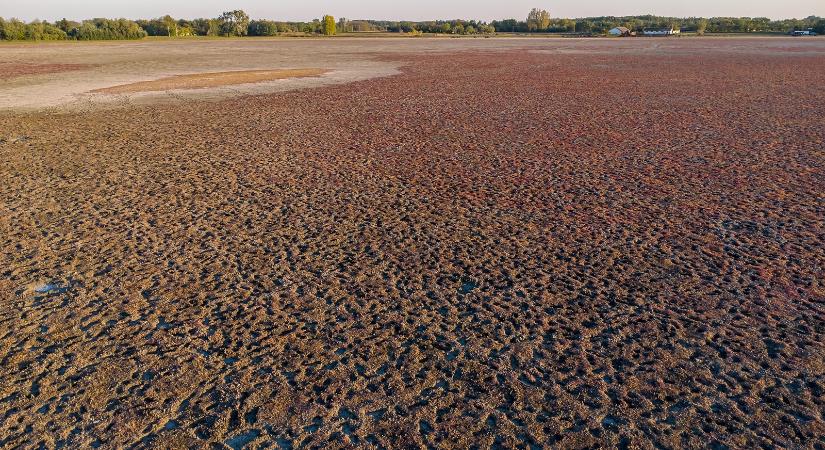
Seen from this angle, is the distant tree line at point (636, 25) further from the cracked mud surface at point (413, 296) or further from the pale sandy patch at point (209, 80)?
the cracked mud surface at point (413, 296)

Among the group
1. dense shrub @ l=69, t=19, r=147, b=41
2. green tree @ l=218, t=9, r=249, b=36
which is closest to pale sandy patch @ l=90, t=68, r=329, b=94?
dense shrub @ l=69, t=19, r=147, b=41

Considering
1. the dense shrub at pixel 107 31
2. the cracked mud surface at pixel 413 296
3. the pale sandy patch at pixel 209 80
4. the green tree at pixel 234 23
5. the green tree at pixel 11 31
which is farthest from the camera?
the green tree at pixel 234 23

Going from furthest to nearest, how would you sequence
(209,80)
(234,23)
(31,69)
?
(234,23) → (31,69) → (209,80)

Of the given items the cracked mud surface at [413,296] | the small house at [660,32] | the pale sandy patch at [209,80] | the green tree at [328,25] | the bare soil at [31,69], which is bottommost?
the bare soil at [31,69]

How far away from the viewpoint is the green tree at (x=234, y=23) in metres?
106

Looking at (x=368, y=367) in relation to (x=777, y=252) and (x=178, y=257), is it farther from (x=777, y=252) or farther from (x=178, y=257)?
(x=777, y=252)

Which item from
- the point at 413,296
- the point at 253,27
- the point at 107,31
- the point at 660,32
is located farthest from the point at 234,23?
the point at 413,296

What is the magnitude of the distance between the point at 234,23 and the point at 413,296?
379ft

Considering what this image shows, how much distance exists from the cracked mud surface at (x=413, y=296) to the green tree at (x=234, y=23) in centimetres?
10270

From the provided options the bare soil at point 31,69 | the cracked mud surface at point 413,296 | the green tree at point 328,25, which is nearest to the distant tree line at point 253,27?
the green tree at point 328,25

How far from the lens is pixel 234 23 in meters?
110

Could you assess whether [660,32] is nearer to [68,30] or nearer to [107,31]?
[107,31]

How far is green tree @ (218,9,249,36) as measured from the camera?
346 feet

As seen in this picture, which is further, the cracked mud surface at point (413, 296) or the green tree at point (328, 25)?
the green tree at point (328, 25)
